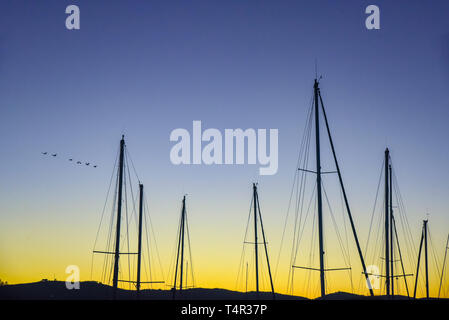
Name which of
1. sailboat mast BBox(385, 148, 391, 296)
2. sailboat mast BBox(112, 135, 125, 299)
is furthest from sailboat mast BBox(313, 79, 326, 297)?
sailboat mast BBox(112, 135, 125, 299)

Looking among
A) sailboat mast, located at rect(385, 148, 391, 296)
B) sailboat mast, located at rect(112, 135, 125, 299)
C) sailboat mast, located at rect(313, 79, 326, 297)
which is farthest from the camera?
sailboat mast, located at rect(112, 135, 125, 299)

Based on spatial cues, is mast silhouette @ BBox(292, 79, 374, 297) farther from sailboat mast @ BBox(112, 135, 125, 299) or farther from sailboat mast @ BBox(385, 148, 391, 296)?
sailboat mast @ BBox(112, 135, 125, 299)

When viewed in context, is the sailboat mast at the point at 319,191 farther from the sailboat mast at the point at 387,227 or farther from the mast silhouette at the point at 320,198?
the sailboat mast at the point at 387,227

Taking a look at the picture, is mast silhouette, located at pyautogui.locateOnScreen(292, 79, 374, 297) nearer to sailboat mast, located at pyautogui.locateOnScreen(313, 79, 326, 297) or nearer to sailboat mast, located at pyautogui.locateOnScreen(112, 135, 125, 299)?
sailboat mast, located at pyautogui.locateOnScreen(313, 79, 326, 297)

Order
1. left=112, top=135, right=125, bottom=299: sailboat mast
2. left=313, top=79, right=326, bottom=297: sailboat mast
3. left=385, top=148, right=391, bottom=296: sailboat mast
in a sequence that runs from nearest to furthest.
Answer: left=313, top=79, right=326, bottom=297: sailboat mast < left=385, top=148, right=391, bottom=296: sailboat mast < left=112, top=135, right=125, bottom=299: sailboat mast

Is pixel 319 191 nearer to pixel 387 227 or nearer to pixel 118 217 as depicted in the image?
pixel 387 227

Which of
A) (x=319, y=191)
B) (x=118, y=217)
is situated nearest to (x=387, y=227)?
(x=319, y=191)

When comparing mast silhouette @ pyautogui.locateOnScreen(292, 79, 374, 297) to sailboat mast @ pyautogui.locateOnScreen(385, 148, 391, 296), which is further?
sailboat mast @ pyautogui.locateOnScreen(385, 148, 391, 296)

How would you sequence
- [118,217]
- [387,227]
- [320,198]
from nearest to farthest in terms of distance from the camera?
[320,198], [118,217], [387,227]

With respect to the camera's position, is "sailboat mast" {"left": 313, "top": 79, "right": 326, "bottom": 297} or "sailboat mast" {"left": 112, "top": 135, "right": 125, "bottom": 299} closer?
"sailboat mast" {"left": 313, "top": 79, "right": 326, "bottom": 297}

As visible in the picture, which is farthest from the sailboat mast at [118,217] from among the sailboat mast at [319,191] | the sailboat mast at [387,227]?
the sailboat mast at [387,227]

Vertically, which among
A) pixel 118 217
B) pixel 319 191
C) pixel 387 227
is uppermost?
pixel 319 191

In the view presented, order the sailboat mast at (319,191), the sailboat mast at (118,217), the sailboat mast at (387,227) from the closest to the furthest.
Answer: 1. the sailboat mast at (319,191)
2. the sailboat mast at (387,227)
3. the sailboat mast at (118,217)
